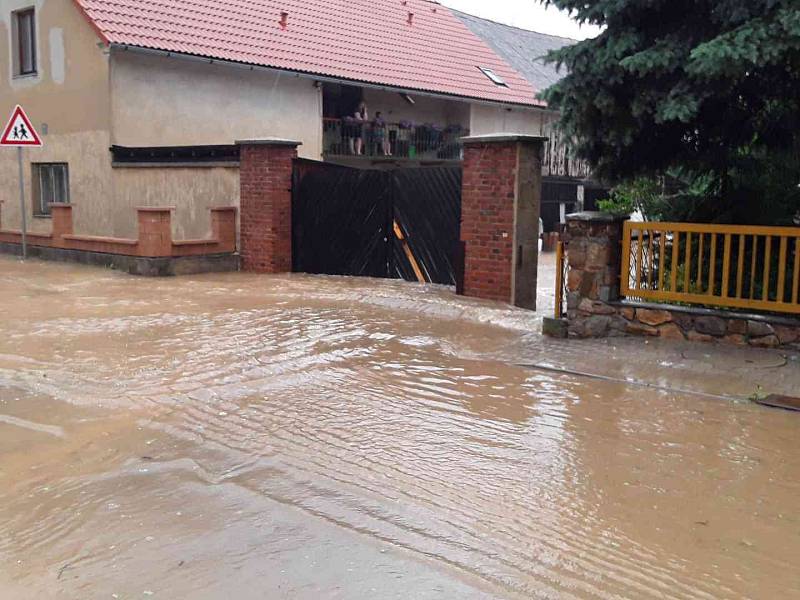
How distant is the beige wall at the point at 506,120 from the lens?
88.0 feet

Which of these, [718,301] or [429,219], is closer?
[718,301]

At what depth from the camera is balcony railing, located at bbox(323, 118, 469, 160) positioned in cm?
2245

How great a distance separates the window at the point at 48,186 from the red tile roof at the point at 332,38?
370 cm

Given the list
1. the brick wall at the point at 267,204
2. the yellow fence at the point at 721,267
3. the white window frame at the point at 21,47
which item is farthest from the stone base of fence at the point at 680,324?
the white window frame at the point at 21,47

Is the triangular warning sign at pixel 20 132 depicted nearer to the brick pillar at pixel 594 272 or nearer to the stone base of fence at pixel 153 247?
the stone base of fence at pixel 153 247

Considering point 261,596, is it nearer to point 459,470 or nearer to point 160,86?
point 459,470

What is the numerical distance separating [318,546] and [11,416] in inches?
119

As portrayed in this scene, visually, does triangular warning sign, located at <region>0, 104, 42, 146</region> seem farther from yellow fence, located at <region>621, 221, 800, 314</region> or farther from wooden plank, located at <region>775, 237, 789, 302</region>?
wooden plank, located at <region>775, 237, 789, 302</region>

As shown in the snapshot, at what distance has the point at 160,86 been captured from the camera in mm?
17594

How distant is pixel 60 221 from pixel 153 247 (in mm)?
3713

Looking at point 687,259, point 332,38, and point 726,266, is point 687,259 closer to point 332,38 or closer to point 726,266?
point 726,266

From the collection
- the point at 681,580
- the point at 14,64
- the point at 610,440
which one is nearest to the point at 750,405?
the point at 610,440

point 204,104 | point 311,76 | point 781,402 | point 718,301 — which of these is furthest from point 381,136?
point 781,402

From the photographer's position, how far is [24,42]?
19375mm
